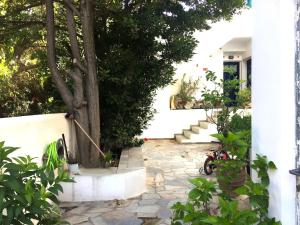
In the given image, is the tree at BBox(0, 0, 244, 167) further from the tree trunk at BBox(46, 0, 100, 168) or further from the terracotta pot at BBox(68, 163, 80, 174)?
the terracotta pot at BBox(68, 163, 80, 174)

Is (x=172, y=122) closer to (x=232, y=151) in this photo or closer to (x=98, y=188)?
(x=98, y=188)

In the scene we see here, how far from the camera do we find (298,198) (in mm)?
2725

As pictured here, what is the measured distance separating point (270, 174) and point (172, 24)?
6.13 m

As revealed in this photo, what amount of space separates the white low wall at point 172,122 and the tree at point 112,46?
425 cm

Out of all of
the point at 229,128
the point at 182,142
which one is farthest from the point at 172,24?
the point at 182,142

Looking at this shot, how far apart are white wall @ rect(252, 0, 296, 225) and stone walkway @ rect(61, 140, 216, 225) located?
2.87 meters

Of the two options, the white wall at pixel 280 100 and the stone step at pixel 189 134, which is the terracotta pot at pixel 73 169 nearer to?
the white wall at pixel 280 100

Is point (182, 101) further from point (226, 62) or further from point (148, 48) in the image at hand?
point (148, 48)

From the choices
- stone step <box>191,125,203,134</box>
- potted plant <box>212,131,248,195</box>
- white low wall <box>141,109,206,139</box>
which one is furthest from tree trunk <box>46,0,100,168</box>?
white low wall <box>141,109,206,139</box>

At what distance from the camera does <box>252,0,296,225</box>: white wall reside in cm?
270

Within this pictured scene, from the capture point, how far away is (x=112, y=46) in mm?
9016

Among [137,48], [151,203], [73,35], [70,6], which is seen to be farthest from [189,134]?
[151,203]

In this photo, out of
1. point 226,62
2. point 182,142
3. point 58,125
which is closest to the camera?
point 58,125

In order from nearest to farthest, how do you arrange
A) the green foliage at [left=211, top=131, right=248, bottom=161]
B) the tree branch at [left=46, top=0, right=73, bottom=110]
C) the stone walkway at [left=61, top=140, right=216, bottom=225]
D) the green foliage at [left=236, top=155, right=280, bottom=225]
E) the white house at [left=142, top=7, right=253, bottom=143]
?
the green foliage at [left=236, top=155, right=280, bottom=225] < the green foliage at [left=211, top=131, right=248, bottom=161] < the stone walkway at [left=61, top=140, right=216, bottom=225] < the tree branch at [left=46, top=0, right=73, bottom=110] < the white house at [left=142, top=7, right=253, bottom=143]
